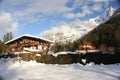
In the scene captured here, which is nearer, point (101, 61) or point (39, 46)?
point (101, 61)

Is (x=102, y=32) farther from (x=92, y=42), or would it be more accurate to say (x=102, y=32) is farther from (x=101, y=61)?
(x=101, y=61)

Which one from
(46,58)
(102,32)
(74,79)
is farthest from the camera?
(102,32)

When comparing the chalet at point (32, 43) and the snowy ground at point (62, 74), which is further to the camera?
the chalet at point (32, 43)

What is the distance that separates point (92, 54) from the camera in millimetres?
27781

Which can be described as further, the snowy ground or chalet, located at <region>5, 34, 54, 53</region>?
chalet, located at <region>5, 34, 54, 53</region>

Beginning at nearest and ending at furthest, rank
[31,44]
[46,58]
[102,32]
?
[46,58]
[31,44]
[102,32]

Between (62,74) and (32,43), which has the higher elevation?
(32,43)

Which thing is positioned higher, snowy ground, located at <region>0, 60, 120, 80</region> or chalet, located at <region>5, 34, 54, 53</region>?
chalet, located at <region>5, 34, 54, 53</region>

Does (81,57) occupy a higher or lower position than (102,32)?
lower

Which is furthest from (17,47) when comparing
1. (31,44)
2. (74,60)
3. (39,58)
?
(74,60)

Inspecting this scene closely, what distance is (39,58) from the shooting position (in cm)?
2978

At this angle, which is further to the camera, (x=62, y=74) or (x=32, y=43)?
(x=32, y=43)

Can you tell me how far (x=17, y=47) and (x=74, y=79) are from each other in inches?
1491

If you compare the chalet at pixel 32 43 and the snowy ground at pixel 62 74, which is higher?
the chalet at pixel 32 43
